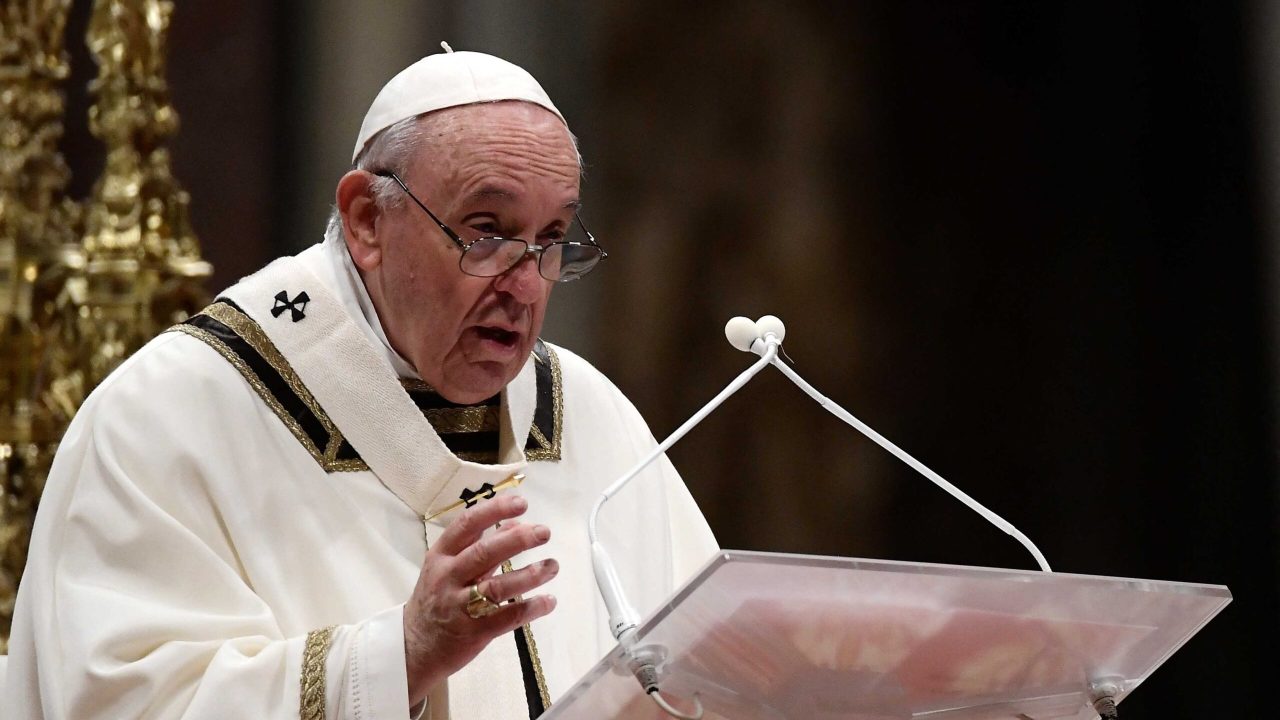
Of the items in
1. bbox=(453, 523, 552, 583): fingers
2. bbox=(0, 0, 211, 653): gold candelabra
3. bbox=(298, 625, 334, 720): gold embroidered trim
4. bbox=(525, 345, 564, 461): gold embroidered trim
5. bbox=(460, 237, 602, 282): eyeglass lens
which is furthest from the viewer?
bbox=(0, 0, 211, 653): gold candelabra

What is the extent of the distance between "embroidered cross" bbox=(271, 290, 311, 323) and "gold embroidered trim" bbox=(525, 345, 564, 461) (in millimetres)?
467

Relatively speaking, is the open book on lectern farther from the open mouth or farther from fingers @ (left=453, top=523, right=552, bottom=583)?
the open mouth

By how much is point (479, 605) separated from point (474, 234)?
770mm

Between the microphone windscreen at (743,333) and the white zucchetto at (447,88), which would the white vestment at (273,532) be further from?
the microphone windscreen at (743,333)

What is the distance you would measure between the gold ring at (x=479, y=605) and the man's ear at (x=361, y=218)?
0.85 meters

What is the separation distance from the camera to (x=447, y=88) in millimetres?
2682

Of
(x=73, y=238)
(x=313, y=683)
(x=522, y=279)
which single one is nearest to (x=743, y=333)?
(x=522, y=279)

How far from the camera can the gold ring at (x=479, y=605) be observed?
1975mm

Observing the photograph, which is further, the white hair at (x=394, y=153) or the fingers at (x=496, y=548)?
the white hair at (x=394, y=153)

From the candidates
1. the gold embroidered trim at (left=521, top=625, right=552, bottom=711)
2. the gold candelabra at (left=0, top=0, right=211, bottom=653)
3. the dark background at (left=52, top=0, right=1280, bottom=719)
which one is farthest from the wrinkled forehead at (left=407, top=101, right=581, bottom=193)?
the dark background at (left=52, top=0, right=1280, bottom=719)

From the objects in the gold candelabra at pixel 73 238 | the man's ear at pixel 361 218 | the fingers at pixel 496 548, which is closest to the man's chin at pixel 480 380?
the man's ear at pixel 361 218

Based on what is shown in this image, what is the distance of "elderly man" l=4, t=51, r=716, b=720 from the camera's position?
2246 millimetres

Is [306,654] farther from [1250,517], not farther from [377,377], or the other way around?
[1250,517]

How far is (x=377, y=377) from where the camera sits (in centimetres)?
263
